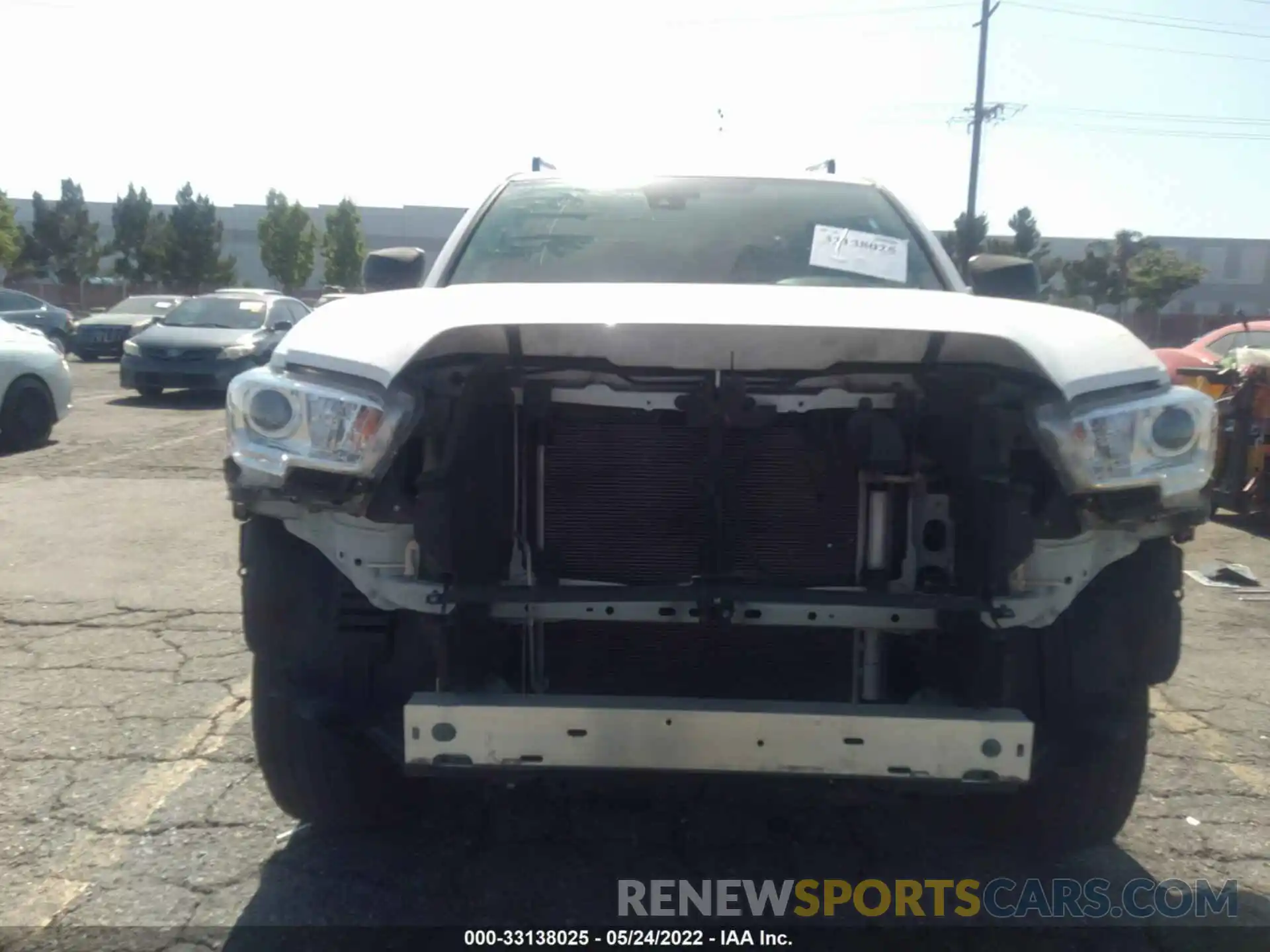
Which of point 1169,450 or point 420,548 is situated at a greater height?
point 1169,450

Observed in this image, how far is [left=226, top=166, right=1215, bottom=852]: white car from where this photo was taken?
8.24 feet

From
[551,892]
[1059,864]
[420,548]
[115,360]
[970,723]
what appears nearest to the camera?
[970,723]

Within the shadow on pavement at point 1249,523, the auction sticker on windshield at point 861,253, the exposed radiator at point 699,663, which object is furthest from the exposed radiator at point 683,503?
the shadow on pavement at point 1249,523

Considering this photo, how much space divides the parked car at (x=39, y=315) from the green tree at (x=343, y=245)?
28.1 meters

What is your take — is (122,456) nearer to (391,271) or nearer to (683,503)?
(391,271)

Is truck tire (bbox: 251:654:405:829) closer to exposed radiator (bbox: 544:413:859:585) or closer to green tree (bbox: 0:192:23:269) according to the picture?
exposed radiator (bbox: 544:413:859:585)

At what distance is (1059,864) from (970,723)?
1055 mm

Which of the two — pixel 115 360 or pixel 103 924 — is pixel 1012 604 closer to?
pixel 103 924

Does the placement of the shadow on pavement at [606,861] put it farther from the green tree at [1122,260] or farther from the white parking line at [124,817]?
the green tree at [1122,260]

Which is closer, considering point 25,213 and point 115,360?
point 115,360

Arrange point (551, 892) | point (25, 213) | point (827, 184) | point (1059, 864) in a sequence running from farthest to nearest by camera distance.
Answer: point (25, 213), point (827, 184), point (1059, 864), point (551, 892)

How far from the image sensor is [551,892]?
9.94ft

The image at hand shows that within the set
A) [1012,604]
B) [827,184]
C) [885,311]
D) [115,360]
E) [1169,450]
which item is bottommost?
[115,360]

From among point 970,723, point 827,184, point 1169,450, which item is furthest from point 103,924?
point 827,184
